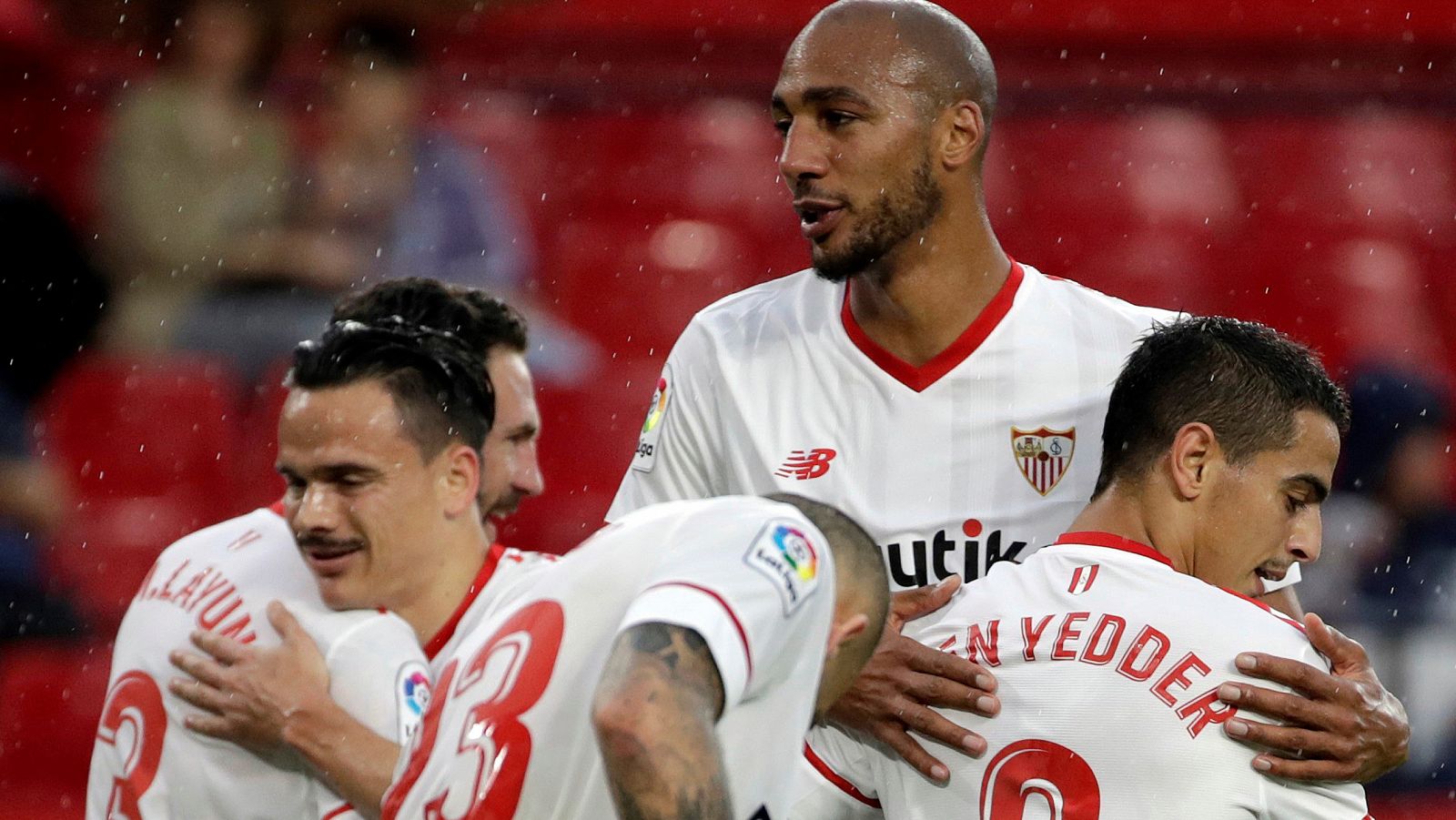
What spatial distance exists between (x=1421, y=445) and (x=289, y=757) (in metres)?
4.93

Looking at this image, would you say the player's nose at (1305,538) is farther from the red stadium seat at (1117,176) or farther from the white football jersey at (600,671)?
the red stadium seat at (1117,176)

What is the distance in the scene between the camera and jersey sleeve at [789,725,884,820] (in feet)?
10.7

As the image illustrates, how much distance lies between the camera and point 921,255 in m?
3.56

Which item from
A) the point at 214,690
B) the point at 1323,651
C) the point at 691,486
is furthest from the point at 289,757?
the point at 1323,651

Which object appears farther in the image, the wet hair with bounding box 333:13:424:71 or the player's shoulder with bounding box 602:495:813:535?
the wet hair with bounding box 333:13:424:71

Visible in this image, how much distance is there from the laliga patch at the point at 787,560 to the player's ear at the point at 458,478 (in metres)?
1.38

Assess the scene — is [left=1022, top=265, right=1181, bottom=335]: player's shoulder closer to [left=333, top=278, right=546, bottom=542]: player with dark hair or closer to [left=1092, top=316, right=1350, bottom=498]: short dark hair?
[left=1092, top=316, right=1350, bottom=498]: short dark hair

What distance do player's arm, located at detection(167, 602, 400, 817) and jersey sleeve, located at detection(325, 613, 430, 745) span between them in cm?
2

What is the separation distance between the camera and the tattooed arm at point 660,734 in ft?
6.36

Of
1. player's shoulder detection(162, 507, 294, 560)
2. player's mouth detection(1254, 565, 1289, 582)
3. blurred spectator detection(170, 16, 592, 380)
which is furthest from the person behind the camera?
blurred spectator detection(170, 16, 592, 380)

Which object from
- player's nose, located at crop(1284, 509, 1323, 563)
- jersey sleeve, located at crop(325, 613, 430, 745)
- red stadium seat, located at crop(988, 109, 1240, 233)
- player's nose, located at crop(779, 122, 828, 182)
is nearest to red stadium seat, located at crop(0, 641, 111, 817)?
jersey sleeve, located at crop(325, 613, 430, 745)

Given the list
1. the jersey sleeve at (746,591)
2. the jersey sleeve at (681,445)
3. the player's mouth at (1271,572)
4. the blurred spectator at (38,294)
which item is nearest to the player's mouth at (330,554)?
the jersey sleeve at (681,445)

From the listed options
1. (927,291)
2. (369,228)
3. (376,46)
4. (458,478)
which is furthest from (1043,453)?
(376,46)

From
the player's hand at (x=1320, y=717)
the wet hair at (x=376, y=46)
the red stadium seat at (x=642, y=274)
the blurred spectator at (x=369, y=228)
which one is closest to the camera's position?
the player's hand at (x=1320, y=717)
